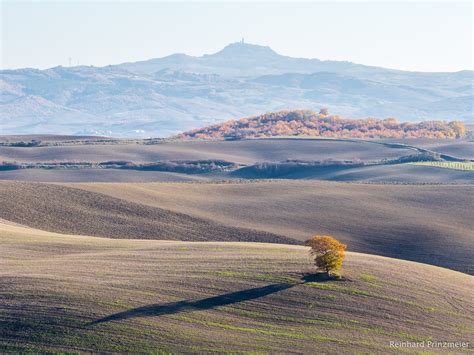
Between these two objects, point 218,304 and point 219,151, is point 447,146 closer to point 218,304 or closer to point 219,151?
point 219,151

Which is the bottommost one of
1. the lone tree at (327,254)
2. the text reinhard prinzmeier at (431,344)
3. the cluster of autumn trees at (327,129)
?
the text reinhard prinzmeier at (431,344)

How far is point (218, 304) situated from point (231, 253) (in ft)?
31.5

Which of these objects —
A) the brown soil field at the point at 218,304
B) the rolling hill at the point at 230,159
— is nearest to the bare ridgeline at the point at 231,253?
the brown soil field at the point at 218,304

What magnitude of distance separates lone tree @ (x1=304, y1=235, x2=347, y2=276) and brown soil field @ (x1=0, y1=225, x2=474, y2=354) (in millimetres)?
836

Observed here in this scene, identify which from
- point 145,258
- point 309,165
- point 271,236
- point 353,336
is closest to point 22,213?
point 271,236

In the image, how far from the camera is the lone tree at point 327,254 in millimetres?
44531

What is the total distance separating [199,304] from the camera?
39781mm

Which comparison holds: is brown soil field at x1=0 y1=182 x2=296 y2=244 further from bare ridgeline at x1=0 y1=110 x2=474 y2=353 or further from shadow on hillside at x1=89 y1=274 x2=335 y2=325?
shadow on hillside at x1=89 y1=274 x2=335 y2=325

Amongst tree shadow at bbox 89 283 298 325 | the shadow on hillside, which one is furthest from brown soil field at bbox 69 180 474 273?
tree shadow at bbox 89 283 298 325

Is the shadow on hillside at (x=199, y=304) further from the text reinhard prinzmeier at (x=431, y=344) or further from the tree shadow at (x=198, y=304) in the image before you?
the text reinhard prinzmeier at (x=431, y=344)

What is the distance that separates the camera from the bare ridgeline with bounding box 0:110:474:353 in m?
37.3

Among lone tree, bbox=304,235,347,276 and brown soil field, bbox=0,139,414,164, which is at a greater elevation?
brown soil field, bbox=0,139,414,164

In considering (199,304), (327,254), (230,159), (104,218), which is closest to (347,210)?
(104,218)

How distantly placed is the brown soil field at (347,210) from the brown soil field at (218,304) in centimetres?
1729
